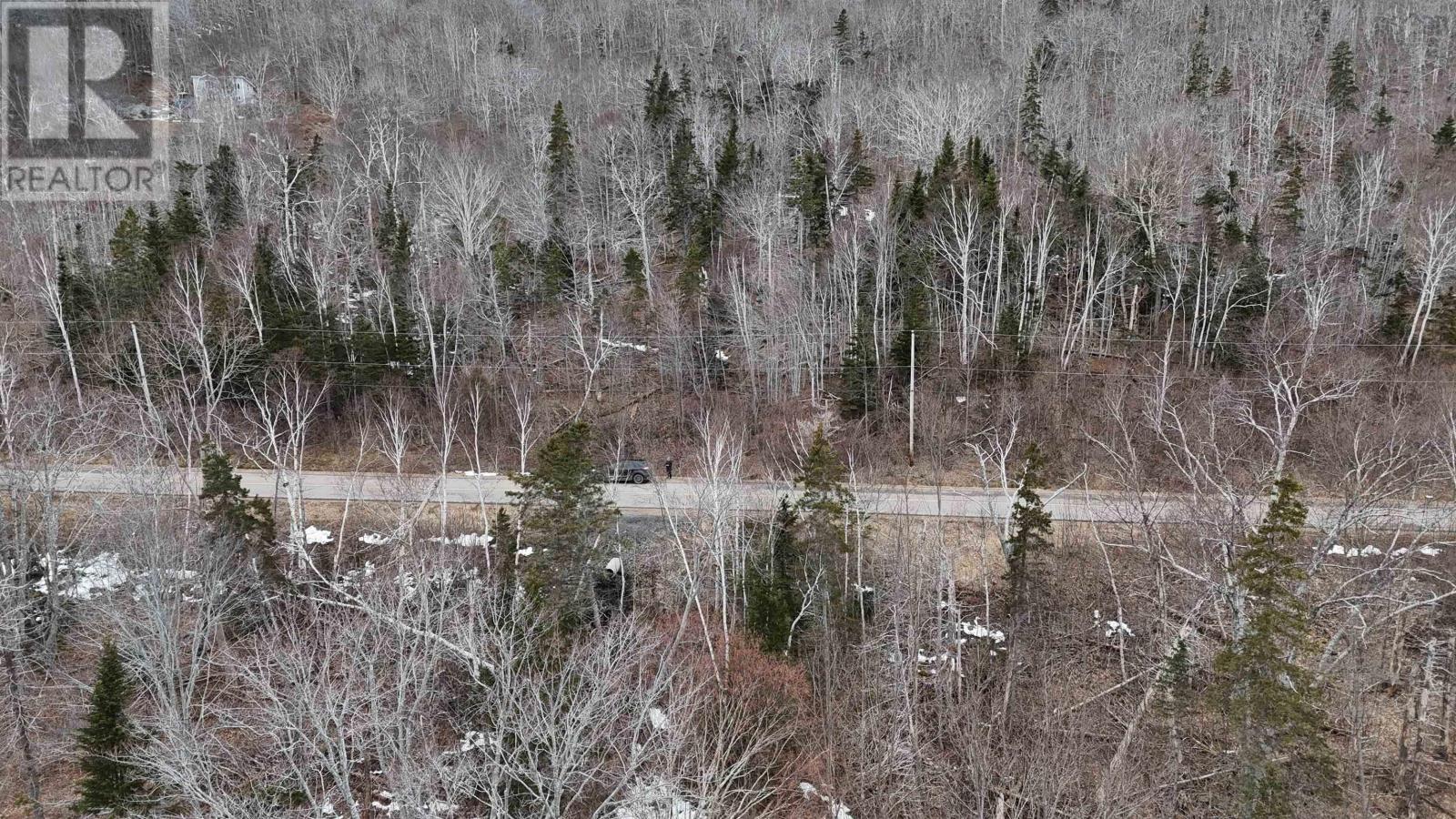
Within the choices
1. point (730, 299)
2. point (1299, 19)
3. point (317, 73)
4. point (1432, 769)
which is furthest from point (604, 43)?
Result: point (1432, 769)

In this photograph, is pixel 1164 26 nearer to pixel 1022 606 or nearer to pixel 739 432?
pixel 739 432

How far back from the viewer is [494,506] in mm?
30719

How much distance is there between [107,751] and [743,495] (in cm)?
1769

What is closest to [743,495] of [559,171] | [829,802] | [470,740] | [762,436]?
[762,436]

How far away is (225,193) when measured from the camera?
47.1 m

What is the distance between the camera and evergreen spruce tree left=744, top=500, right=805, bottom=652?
24.6m

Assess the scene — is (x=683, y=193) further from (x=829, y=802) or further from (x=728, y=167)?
(x=829, y=802)

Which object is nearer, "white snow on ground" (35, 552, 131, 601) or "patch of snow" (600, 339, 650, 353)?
"white snow on ground" (35, 552, 131, 601)

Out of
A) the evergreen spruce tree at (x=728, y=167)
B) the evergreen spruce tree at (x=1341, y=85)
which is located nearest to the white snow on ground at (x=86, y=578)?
the evergreen spruce tree at (x=728, y=167)

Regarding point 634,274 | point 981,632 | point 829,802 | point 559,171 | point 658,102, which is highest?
point 658,102

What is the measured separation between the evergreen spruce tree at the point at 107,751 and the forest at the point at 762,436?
130 millimetres

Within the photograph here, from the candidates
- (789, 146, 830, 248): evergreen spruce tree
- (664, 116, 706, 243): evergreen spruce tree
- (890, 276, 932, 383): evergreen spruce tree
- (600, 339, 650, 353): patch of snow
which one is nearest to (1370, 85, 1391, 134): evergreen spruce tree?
(789, 146, 830, 248): evergreen spruce tree

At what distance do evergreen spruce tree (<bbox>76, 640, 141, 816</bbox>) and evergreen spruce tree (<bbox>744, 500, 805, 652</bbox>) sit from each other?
592 inches

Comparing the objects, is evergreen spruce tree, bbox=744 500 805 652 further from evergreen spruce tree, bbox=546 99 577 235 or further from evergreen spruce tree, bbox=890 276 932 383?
evergreen spruce tree, bbox=546 99 577 235
